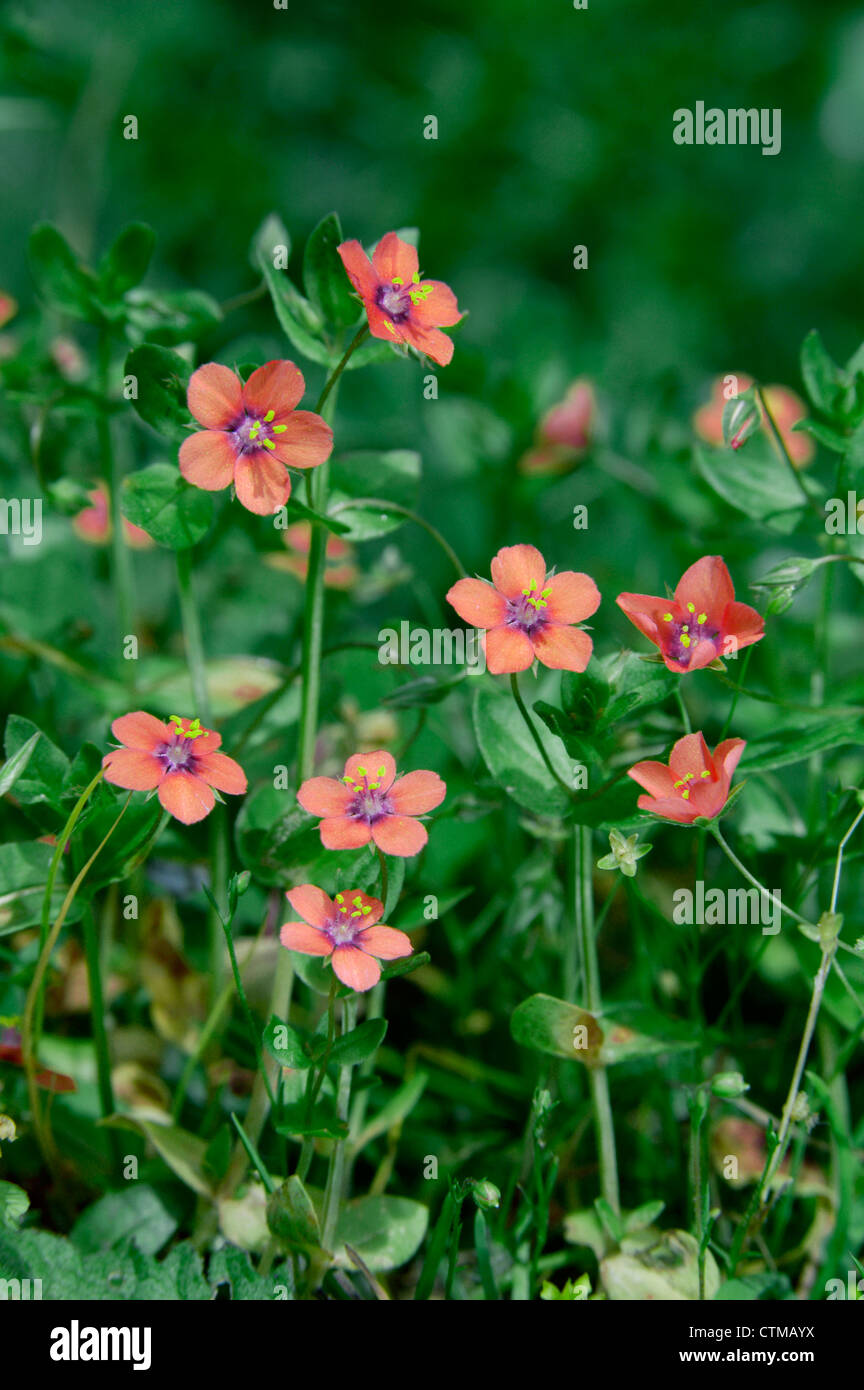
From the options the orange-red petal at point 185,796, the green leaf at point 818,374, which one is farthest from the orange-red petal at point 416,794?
the green leaf at point 818,374

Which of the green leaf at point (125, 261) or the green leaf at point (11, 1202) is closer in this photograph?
the green leaf at point (11, 1202)

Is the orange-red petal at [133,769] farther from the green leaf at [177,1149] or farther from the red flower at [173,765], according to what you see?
the green leaf at [177,1149]

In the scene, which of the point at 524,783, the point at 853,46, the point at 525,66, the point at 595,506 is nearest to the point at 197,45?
the point at 525,66

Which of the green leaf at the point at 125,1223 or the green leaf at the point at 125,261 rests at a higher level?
the green leaf at the point at 125,261

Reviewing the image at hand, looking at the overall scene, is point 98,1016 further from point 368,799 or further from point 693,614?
point 693,614

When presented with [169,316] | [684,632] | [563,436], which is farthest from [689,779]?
[563,436]

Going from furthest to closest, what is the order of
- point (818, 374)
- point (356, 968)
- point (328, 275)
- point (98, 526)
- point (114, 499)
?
point (98, 526) → point (114, 499) → point (818, 374) → point (328, 275) → point (356, 968)
